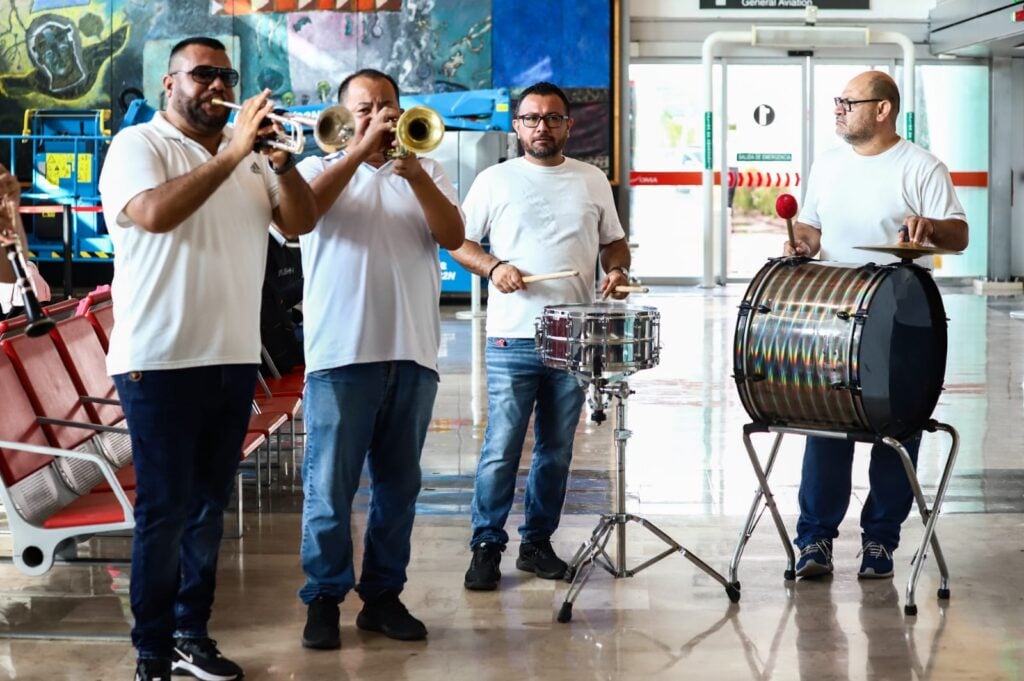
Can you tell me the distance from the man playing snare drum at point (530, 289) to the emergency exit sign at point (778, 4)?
14.3 metres

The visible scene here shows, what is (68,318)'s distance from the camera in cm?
532

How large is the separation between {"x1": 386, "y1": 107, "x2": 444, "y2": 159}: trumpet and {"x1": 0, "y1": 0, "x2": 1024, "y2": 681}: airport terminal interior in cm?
73

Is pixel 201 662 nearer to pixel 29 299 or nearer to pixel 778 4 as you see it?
pixel 29 299

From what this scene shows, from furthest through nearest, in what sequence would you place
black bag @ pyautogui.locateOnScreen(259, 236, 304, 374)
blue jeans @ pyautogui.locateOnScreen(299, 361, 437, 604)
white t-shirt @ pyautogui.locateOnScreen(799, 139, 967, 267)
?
1. black bag @ pyautogui.locateOnScreen(259, 236, 304, 374)
2. white t-shirt @ pyautogui.locateOnScreen(799, 139, 967, 267)
3. blue jeans @ pyautogui.locateOnScreen(299, 361, 437, 604)

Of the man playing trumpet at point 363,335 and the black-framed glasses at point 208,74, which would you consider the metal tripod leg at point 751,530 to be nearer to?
the man playing trumpet at point 363,335

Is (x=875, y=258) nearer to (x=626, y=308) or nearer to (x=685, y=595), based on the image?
(x=626, y=308)

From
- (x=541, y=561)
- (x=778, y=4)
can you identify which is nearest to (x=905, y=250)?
(x=541, y=561)

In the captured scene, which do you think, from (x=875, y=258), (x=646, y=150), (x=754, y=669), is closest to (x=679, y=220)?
(x=646, y=150)

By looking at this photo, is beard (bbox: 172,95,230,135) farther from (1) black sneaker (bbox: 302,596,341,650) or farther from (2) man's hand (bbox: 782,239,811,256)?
(2) man's hand (bbox: 782,239,811,256)

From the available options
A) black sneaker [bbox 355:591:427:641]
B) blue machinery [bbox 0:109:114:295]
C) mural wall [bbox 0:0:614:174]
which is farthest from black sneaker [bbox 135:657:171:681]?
mural wall [bbox 0:0:614:174]

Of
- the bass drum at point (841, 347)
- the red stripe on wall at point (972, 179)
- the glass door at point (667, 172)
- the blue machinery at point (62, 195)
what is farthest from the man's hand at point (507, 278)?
the red stripe on wall at point (972, 179)

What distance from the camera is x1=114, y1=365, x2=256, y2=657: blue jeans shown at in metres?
3.62

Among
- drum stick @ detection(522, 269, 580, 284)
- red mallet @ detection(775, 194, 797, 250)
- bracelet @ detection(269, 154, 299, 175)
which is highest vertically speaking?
bracelet @ detection(269, 154, 299, 175)

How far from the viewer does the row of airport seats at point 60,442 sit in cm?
423
